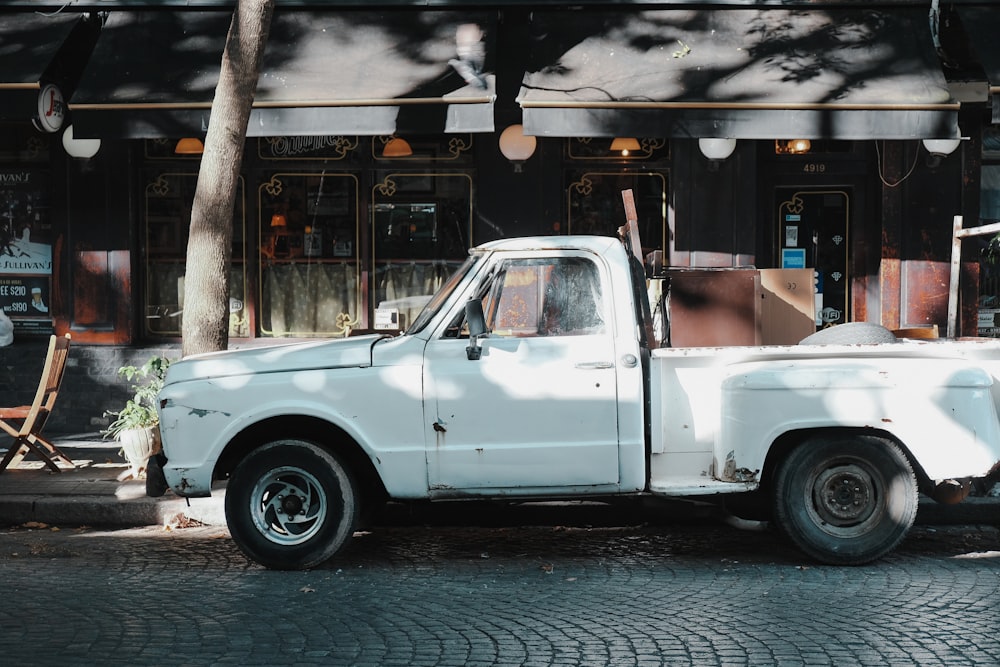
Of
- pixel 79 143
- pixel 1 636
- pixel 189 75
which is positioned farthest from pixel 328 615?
pixel 79 143

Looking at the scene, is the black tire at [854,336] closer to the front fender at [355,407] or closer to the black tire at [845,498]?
the black tire at [845,498]

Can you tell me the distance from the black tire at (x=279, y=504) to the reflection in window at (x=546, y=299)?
1.25 metres

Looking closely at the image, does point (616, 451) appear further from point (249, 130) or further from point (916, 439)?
point (249, 130)

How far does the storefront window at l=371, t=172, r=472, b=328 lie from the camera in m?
12.3

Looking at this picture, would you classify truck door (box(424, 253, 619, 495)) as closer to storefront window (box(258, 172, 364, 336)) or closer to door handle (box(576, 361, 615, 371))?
door handle (box(576, 361, 615, 371))

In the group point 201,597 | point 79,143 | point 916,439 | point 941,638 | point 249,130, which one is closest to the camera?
point 941,638

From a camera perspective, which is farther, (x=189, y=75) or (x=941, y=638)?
(x=189, y=75)

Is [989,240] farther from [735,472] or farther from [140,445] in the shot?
[140,445]

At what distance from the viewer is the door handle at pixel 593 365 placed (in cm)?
664

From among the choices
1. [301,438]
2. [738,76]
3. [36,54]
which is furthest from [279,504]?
[36,54]

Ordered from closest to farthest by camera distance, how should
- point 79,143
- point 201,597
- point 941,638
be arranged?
point 941,638
point 201,597
point 79,143

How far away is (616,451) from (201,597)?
7.71 ft

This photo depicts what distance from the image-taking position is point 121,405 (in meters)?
12.2

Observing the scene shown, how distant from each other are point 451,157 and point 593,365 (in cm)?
598
